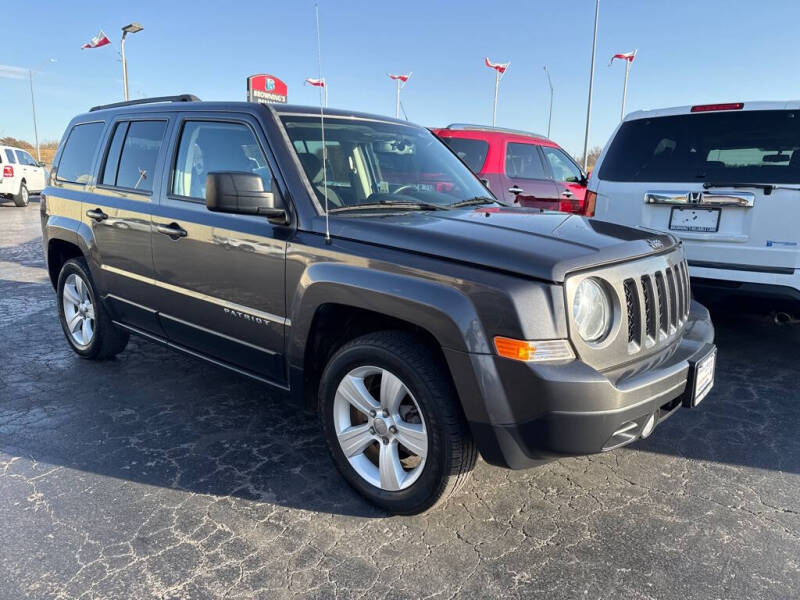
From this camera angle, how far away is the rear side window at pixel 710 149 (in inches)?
171

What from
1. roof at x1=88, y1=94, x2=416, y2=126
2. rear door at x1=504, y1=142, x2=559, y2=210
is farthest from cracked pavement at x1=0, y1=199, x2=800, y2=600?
rear door at x1=504, y1=142, x2=559, y2=210

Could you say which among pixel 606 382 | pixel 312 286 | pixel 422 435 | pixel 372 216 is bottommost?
pixel 422 435

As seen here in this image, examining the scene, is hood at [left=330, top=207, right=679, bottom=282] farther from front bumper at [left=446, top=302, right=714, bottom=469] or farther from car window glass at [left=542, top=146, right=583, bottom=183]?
car window glass at [left=542, top=146, right=583, bottom=183]

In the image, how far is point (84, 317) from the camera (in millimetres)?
4805

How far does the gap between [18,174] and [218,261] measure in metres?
19.9

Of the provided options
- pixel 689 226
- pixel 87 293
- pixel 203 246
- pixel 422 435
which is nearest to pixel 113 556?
pixel 422 435

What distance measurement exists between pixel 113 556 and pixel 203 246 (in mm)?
1620

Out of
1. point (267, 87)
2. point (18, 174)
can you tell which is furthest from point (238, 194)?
point (18, 174)

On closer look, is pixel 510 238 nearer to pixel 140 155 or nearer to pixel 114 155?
pixel 140 155

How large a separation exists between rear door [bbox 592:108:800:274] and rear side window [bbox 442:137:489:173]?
3.43 metres

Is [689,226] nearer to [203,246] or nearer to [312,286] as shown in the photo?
[312,286]

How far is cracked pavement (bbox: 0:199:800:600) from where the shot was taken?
7.65 feet

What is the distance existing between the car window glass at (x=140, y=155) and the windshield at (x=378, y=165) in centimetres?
112

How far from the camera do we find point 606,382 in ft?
7.34
